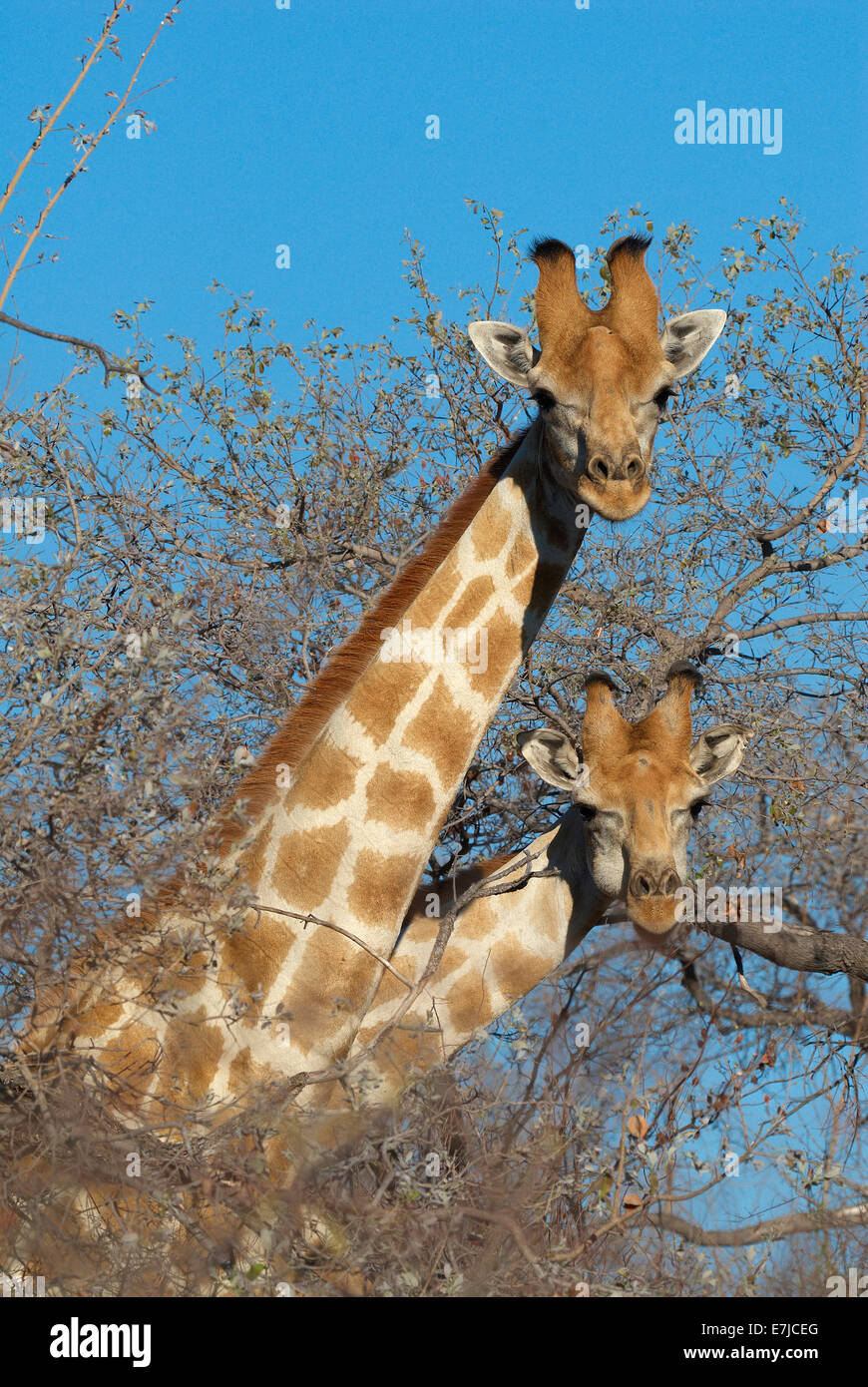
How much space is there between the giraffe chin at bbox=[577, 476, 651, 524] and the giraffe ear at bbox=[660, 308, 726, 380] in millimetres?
1336

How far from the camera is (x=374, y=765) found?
6.82 m

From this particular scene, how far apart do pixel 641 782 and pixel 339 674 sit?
A: 6.13ft

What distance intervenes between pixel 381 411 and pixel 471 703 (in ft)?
14.6

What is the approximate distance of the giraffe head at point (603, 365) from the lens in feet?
21.1

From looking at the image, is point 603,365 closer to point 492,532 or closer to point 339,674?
point 492,532

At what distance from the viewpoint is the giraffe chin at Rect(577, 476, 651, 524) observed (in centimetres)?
637

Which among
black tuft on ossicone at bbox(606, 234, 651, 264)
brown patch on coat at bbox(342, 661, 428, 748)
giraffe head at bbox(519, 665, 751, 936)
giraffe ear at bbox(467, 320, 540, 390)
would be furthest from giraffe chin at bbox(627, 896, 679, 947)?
black tuft on ossicone at bbox(606, 234, 651, 264)

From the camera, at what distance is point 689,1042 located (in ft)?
26.3

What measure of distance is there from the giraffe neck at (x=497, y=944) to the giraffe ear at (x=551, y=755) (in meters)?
0.32
